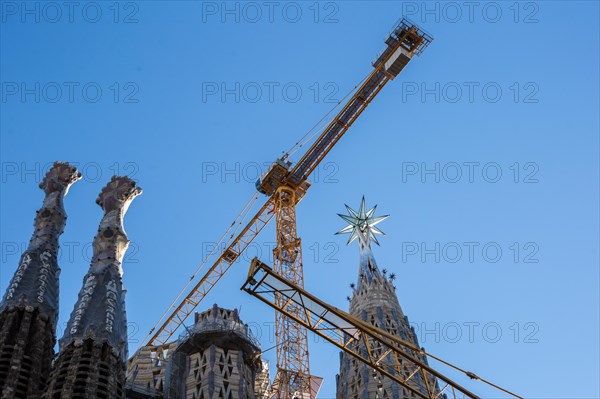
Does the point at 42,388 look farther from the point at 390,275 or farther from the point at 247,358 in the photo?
the point at 390,275

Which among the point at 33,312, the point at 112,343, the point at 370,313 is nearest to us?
the point at 112,343

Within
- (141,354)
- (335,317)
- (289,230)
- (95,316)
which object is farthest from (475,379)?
(141,354)

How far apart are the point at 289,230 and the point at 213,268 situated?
304 inches

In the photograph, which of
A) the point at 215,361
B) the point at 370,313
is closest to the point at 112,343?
the point at 215,361

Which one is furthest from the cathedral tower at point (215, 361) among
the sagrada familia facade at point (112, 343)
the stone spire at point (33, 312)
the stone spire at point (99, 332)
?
the stone spire at point (33, 312)

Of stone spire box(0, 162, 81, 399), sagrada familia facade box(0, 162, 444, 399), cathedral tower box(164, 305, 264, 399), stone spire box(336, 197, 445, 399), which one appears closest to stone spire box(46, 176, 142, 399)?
sagrada familia facade box(0, 162, 444, 399)

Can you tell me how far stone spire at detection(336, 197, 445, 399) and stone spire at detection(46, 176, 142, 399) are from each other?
12908 millimetres

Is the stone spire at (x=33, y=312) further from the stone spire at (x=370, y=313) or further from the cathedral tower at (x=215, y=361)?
the stone spire at (x=370, y=313)

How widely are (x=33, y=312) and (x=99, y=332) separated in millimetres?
5166

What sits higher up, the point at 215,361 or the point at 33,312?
the point at 33,312

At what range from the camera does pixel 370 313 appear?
58406 mm

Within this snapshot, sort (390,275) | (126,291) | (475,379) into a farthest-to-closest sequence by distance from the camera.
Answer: (390,275), (126,291), (475,379)

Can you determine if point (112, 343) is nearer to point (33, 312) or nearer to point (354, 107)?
point (33, 312)

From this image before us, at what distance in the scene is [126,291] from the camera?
189ft
